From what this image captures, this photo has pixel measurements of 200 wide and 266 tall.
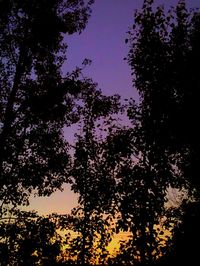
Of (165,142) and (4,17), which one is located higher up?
(4,17)

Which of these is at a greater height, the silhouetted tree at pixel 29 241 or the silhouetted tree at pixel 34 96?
the silhouetted tree at pixel 34 96

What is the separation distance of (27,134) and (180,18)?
12.3 meters

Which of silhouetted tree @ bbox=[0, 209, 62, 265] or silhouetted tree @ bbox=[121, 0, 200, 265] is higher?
silhouetted tree @ bbox=[121, 0, 200, 265]

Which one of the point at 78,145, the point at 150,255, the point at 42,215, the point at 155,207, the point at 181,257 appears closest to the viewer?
the point at 42,215

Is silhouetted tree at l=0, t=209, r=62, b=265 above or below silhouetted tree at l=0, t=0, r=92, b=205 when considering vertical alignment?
below

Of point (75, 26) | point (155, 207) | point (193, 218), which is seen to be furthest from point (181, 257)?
point (75, 26)

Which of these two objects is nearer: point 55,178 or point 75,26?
point 55,178

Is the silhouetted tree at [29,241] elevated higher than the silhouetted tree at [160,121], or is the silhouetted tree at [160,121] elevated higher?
the silhouetted tree at [160,121]

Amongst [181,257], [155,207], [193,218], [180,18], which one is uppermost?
[180,18]

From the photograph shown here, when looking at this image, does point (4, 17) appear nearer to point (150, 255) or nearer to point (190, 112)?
point (190, 112)

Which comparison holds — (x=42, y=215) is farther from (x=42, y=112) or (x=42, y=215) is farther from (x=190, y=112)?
(x=190, y=112)

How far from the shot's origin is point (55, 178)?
18672 millimetres

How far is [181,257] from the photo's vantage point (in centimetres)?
1958

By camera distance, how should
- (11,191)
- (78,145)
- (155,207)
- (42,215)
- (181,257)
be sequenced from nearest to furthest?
(42,215) < (11,191) < (181,257) < (155,207) < (78,145)
